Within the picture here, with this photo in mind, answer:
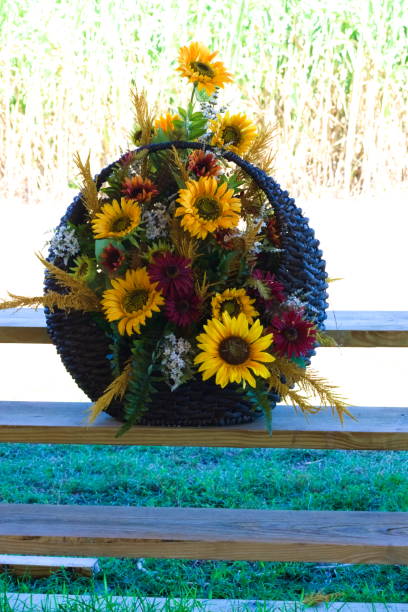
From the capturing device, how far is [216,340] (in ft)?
4.66

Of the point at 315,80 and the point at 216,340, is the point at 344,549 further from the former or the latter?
the point at 315,80

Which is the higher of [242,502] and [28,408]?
[28,408]

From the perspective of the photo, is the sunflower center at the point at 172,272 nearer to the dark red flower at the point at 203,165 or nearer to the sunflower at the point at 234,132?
the dark red flower at the point at 203,165

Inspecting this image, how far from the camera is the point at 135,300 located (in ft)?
4.78

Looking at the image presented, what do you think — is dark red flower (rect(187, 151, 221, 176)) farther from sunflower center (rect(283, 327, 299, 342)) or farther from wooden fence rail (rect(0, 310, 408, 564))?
wooden fence rail (rect(0, 310, 408, 564))

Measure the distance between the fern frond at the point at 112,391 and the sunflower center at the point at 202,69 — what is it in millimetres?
552

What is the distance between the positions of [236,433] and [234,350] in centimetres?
21

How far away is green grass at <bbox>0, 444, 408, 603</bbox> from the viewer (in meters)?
→ 2.13

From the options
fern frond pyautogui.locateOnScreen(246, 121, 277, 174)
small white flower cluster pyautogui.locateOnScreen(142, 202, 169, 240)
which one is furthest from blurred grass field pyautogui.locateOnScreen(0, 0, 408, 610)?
small white flower cluster pyautogui.locateOnScreen(142, 202, 169, 240)

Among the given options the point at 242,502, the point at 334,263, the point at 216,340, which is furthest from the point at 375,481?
the point at 334,263

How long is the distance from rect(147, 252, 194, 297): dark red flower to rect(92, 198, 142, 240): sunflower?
80 mm

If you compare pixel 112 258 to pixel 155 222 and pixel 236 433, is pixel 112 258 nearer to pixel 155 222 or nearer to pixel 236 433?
pixel 155 222

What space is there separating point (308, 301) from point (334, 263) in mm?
3362

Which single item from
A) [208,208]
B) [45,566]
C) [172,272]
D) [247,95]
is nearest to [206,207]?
[208,208]
